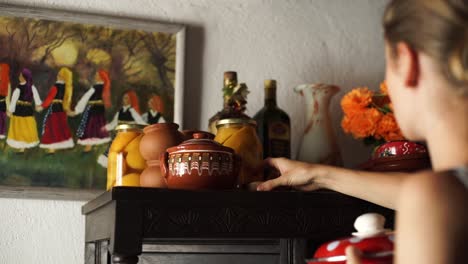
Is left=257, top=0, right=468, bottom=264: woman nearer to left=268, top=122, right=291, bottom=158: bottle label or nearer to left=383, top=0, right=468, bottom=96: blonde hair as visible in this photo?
left=383, top=0, right=468, bottom=96: blonde hair

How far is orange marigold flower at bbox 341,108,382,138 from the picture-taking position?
1.71m

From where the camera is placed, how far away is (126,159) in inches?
57.0

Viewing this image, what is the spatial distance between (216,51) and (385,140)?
53 cm

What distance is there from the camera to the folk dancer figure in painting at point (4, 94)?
1.71 meters

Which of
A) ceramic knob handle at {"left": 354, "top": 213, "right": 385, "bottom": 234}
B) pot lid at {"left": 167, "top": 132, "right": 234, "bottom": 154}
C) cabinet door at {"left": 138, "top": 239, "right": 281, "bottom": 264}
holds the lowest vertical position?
ceramic knob handle at {"left": 354, "top": 213, "right": 385, "bottom": 234}

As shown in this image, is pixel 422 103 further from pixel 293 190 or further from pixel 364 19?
pixel 364 19

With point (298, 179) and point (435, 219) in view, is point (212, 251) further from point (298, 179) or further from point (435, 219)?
point (435, 219)

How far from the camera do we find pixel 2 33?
1729mm

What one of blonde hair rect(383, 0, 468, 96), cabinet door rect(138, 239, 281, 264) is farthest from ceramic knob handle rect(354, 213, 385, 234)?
cabinet door rect(138, 239, 281, 264)

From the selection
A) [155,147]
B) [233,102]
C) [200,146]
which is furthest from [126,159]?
[233,102]

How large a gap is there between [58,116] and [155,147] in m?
0.44

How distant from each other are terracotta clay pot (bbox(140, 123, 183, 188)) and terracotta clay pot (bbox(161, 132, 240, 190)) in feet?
0.16

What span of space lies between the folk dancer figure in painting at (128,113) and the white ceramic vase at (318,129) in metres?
0.43

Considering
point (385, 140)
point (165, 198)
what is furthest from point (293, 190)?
point (385, 140)
